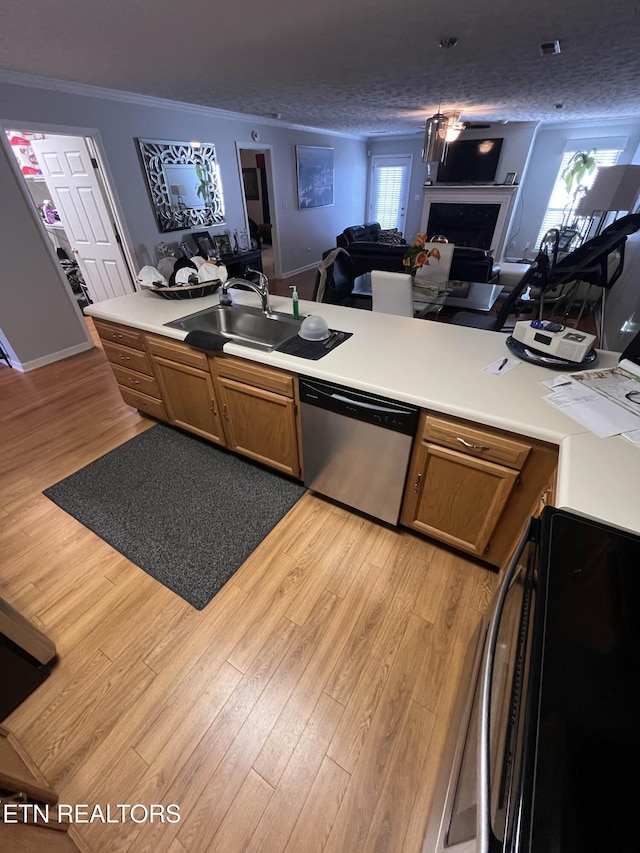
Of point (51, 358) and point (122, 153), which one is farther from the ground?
point (122, 153)

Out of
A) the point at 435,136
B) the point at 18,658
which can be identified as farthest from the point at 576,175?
the point at 18,658

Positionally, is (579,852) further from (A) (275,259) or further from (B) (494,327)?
(A) (275,259)

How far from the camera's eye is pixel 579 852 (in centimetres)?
39

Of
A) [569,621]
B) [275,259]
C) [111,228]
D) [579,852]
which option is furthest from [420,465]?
[275,259]

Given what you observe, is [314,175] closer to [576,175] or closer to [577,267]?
[576,175]

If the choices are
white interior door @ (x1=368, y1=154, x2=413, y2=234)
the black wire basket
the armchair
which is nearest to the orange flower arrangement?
the armchair

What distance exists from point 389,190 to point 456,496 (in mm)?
8944

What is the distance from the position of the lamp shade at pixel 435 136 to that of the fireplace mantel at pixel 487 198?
3.78 meters

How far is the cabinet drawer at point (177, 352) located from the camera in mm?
1913

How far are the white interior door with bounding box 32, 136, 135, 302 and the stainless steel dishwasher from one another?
3668 mm

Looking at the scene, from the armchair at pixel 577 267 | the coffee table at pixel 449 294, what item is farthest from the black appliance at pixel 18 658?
the coffee table at pixel 449 294

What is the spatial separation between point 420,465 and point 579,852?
1150 millimetres

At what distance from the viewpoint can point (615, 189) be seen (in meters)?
3.89

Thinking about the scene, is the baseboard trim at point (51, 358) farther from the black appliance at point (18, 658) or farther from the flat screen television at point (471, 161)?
the flat screen television at point (471, 161)
